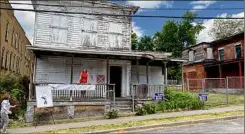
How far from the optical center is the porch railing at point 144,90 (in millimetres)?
18202

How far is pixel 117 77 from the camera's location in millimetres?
21219

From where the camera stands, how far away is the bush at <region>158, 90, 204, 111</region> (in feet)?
55.1

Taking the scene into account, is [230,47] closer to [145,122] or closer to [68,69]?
[68,69]

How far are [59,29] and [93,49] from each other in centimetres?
272

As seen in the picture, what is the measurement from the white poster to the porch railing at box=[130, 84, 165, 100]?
5.39 m

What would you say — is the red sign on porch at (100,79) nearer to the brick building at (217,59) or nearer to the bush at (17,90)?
the bush at (17,90)

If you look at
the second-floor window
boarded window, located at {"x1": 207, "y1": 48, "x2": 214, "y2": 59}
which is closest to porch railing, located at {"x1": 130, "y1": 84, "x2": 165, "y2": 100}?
the second-floor window

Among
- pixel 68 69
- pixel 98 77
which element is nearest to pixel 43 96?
pixel 68 69

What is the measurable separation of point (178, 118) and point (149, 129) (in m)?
2.38

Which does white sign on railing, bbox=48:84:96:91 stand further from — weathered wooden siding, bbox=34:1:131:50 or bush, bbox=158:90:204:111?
weathered wooden siding, bbox=34:1:131:50

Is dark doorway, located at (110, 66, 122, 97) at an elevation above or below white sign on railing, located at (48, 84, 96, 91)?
above

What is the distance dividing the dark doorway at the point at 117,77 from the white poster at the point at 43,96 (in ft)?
23.6

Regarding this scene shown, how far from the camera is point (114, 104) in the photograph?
56.0 ft

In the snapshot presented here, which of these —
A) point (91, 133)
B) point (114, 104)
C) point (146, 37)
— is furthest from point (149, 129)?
point (146, 37)
